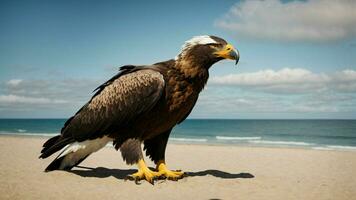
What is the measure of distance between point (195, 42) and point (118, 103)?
1673 millimetres

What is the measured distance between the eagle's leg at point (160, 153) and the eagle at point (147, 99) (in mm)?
118

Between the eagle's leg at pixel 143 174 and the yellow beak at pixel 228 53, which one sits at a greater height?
the yellow beak at pixel 228 53

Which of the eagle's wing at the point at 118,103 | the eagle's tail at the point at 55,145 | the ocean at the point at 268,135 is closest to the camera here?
the eagle's wing at the point at 118,103

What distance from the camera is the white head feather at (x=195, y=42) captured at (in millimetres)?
6109

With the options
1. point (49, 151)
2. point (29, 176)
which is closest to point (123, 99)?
point (49, 151)

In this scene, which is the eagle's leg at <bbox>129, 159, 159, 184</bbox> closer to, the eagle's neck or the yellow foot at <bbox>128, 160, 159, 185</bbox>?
the yellow foot at <bbox>128, 160, 159, 185</bbox>

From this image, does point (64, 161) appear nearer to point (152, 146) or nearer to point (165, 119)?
point (152, 146)

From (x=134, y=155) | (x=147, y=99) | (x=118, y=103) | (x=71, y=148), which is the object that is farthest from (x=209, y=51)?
(x=71, y=148)

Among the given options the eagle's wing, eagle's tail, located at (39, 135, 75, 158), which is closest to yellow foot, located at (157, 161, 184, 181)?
the eagle's wing

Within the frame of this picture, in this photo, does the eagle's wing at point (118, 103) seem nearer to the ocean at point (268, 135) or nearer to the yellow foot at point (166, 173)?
the yellow foot at point (166, 173)

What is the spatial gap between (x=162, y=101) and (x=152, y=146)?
137 centimetres

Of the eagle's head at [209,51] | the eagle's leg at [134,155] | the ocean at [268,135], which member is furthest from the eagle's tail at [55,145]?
the ocean at [268,135]

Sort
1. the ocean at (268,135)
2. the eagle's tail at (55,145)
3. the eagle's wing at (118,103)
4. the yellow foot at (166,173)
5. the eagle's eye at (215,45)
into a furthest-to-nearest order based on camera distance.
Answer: the ocean at (268,135), the eagle's tail at (55,145), the yellow foot at (166,173), the eagle's eye at (215,45), the eagle's wing at (118,103)

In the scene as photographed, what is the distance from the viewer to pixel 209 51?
6109mm
